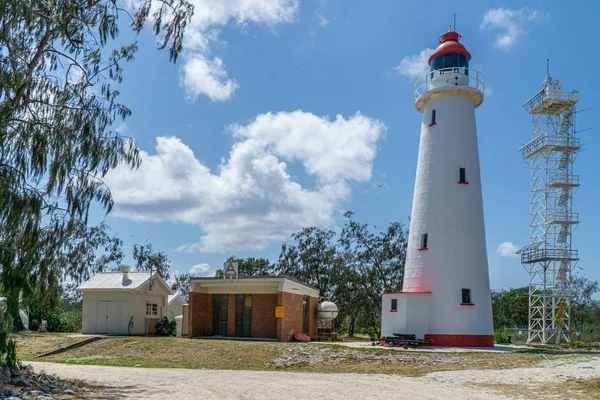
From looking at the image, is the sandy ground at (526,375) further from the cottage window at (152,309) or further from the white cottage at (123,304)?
the cottage window at (152,309)

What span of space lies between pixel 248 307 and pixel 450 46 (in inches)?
621

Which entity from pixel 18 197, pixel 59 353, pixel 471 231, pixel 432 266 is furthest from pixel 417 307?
pixel 18 197

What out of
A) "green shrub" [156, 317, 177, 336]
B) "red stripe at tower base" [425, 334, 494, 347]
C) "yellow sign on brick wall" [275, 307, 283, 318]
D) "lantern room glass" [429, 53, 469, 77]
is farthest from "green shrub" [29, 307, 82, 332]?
"lantern room glass" [429, 53, 469, 77]

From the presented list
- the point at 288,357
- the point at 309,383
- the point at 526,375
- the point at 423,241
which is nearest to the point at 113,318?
the point at 288,357

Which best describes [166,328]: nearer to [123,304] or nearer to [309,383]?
[123,304]

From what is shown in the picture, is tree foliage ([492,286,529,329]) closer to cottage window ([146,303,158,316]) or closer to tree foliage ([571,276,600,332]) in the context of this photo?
tree foliage ([571,276,600,332])

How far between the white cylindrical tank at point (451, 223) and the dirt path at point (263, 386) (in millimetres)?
9733

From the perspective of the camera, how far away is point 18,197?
35.8 feet

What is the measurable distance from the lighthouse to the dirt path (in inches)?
375

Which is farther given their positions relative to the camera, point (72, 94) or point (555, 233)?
point (555, 233)

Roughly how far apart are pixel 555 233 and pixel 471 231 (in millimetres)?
11165

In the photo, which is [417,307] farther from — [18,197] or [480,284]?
[18,197]

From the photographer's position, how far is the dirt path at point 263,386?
Answer: 439 inches

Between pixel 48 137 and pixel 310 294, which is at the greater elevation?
pixel 48 137
